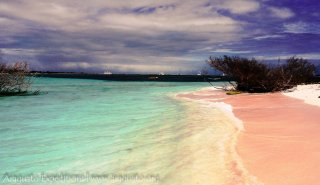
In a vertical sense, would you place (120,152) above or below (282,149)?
below

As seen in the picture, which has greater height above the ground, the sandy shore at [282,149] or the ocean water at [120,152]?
the sandy shore at [282,149]

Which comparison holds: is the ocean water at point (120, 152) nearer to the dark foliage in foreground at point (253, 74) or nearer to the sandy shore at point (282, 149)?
the sandy shore at point (282, 149)

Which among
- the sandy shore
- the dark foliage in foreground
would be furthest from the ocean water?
the dark foliage in foreground

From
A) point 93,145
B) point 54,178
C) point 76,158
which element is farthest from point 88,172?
point 93,145

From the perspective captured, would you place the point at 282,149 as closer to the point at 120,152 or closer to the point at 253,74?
the point at 120,152

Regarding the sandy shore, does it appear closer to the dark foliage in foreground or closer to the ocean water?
the ocean water

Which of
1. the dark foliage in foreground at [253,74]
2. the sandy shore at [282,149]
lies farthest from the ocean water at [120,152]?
the dark foliage in foreground at [253,74]

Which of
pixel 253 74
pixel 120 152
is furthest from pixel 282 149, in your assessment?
pixel 253 74

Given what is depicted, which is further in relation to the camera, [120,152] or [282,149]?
[120,152]

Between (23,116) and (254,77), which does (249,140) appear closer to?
(23,116)

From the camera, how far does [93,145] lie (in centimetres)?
772

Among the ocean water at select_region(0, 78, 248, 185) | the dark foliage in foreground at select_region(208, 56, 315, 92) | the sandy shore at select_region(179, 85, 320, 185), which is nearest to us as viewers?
the sandy shore at select_region(179, 85, 320, 185)

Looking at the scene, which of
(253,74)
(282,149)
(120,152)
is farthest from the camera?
(253,74)

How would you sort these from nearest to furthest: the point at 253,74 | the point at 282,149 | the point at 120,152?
1. the point at 282,149
2. the point at 120,152
3. the point at 253,74
